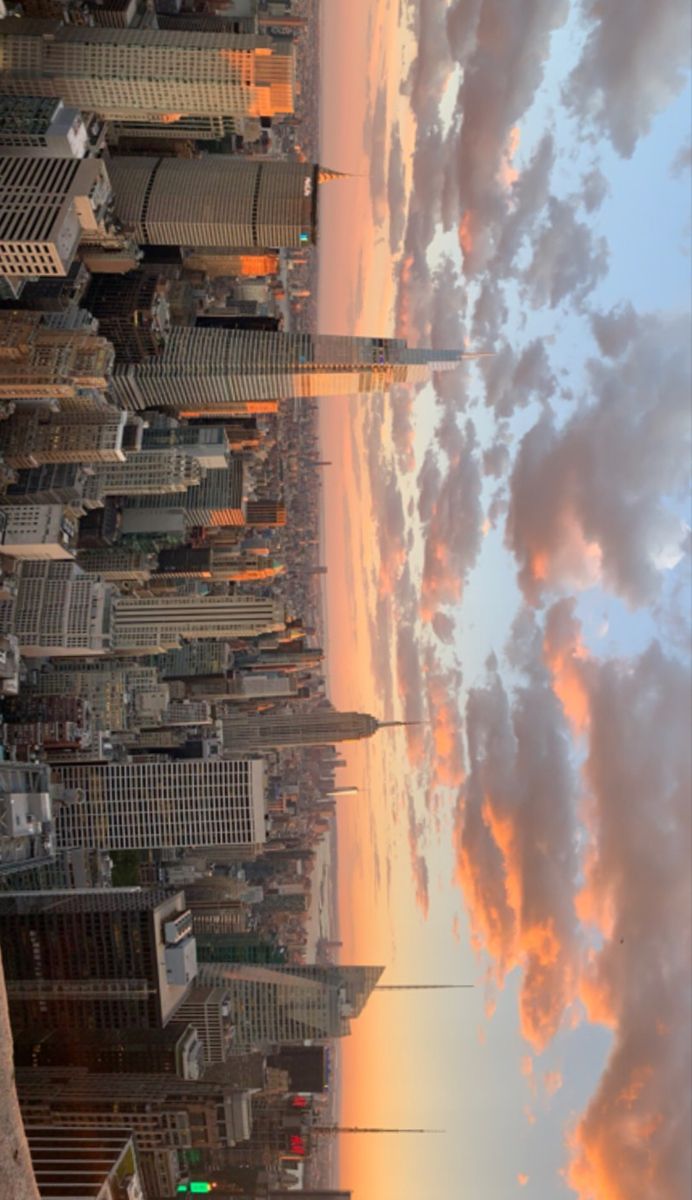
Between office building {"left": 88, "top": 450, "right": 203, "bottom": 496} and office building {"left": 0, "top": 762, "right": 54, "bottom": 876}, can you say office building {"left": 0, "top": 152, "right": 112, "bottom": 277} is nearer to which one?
office building {"left": 88, "top": 450, "right": 203, "bottom": 496}

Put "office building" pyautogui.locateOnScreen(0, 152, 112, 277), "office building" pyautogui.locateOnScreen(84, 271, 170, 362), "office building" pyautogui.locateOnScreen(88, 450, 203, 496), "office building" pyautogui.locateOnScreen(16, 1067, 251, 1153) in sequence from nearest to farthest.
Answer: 1. "office building" pyautogui.locateOnScreen(0, 152, 112, 277)
2. "office building" pyautogui.locateOnScreen(16, 1067, 251, 1153)
3. "office building" pyautogui.locateOnScreen(84, 271, 170, 362)
4. "office building" pyautogui.locateOnScreen(88, 450, 203, 496)

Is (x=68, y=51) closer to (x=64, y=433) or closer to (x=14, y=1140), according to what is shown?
(x=64, y=433)

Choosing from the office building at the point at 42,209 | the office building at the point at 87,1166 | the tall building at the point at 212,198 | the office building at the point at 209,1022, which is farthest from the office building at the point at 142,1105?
the tall building at the point at 212,198

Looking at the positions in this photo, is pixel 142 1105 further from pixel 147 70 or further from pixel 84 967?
pixel 147 70

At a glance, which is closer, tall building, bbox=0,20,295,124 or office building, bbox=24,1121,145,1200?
office building, bbox=24,1121,145,1200

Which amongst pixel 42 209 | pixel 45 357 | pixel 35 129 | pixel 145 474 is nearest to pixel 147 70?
pixel 35 129

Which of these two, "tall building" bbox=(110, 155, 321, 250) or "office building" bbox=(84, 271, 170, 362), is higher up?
"tall building" bbox=(110, 155, 321, 250)

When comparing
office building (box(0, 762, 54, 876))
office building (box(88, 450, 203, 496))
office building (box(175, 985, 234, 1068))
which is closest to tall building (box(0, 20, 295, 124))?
office building (box(88, 450, 203, 496))

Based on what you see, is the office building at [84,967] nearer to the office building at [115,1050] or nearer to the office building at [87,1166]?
the office building at [115,1050]
